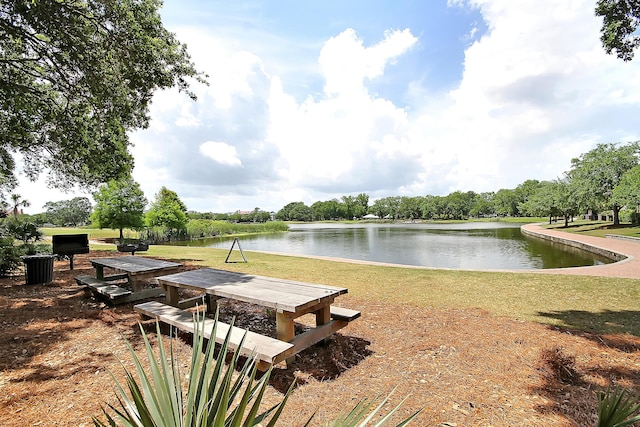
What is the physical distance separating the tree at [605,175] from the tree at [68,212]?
3689 inches

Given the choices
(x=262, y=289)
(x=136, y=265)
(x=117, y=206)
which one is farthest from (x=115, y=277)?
(x=117, y=206)

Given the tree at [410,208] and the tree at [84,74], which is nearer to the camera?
the tree at [84,74]

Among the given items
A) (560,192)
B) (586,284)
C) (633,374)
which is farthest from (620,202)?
(633,374)

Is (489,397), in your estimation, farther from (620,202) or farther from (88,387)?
(620,202)

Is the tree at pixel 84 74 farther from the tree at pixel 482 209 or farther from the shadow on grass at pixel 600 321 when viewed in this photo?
the tree at pixel 482 209

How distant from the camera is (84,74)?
6.74 meters

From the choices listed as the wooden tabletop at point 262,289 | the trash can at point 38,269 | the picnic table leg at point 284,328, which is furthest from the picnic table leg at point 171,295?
the trash can at point 38,269

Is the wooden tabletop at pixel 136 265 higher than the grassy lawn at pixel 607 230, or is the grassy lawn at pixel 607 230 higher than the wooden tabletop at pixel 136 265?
the wooden tabletop at pixel 136 265

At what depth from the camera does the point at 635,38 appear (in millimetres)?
5457

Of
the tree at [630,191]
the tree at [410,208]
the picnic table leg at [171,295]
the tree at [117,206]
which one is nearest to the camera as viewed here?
the picnic table leg at [171,295]

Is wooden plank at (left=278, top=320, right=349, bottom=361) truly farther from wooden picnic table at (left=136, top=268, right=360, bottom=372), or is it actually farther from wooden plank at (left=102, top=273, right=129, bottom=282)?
wooden plank at (left=102, top=273, right=129, bottom=282)

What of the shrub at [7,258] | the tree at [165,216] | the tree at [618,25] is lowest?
the shrub at [7,258]

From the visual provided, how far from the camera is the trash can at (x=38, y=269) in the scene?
6.46 metres

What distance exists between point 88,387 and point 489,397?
11.4 feet
